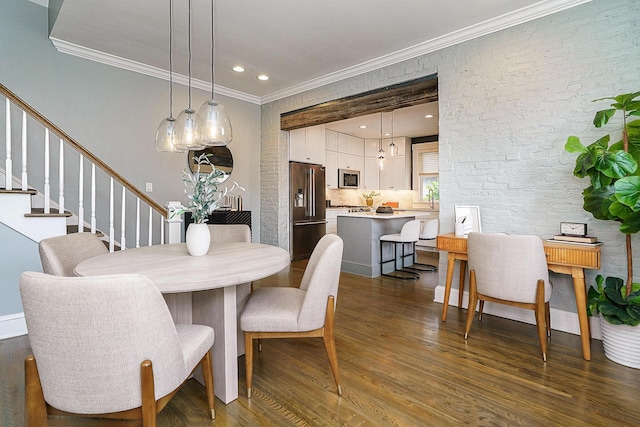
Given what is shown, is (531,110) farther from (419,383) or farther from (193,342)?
(193,342)

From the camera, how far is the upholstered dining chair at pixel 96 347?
1022 millimetres

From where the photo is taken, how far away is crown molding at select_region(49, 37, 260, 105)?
3697 millimetres

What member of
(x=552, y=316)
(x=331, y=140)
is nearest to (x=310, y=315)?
(x=552, y=316)

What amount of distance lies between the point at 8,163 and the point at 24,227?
0.52 meters

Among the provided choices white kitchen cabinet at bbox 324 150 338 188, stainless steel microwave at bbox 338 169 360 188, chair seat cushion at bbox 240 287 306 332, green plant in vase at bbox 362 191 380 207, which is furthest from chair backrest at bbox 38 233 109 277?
green plant in vase at bbox 362 191 380 207

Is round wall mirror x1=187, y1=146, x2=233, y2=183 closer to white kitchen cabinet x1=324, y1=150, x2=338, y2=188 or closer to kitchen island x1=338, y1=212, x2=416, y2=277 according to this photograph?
kitchen island x1=338, y1=212, x2=416, y2=277

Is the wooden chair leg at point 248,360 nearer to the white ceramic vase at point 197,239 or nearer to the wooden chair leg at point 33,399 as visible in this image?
the white ceramic vase at point 197,239

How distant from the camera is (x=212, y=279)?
1452 millimetres

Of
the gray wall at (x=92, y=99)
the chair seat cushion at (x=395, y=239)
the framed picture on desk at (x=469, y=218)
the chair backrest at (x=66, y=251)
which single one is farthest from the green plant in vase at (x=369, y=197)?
the chair backrest at (x=66, y=251)

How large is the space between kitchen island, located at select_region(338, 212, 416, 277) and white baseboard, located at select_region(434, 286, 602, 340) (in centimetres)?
136

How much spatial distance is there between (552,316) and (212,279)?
9.68 feet

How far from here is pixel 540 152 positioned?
293cm

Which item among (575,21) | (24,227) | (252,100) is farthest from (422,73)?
(24,227)

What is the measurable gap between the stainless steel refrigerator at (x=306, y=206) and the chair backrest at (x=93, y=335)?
465 centimetres
